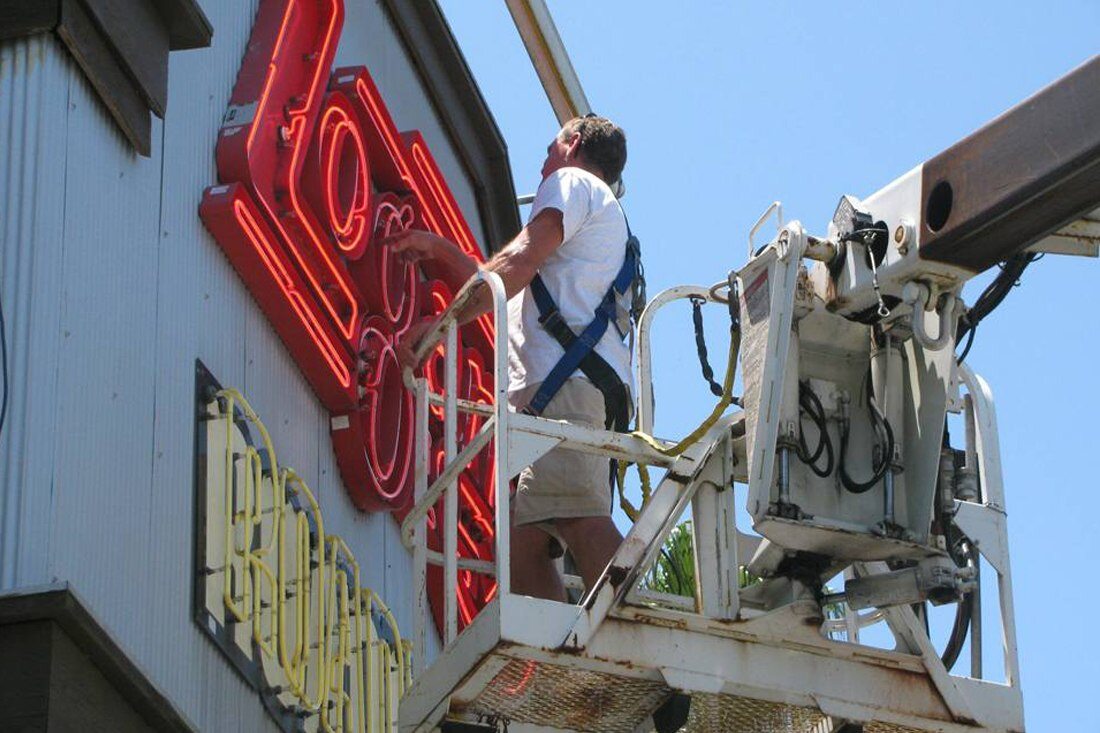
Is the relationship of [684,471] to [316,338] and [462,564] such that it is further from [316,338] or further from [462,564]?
[316,338]

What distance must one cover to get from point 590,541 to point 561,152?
2.43m

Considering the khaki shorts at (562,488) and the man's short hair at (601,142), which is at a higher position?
the man's short hair at (601,142)

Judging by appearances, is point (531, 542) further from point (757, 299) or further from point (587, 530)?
point (757, 299)

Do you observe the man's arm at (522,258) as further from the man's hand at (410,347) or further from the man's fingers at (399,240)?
the man's fingers at (399,240)

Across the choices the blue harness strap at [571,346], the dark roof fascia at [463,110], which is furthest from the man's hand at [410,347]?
the dark roof fascia at [463,110]

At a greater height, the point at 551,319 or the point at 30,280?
the point at 551,319

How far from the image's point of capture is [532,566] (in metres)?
10.8

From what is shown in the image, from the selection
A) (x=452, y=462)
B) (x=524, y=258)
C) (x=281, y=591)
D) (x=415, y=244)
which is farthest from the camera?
(x=415, y=244)

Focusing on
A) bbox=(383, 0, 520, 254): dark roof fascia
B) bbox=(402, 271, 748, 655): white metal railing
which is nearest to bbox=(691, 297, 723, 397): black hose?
bbox=(402, 271, 748, 655): white metal railing

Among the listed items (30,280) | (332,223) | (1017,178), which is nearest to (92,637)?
(30,280)

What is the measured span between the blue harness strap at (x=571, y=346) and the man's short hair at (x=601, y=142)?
934mm

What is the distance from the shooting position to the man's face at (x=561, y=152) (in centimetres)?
1173

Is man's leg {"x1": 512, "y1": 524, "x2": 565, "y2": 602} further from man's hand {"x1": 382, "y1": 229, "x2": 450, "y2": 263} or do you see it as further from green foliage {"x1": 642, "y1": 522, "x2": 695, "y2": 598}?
green foliage {"x1": 642, "y1": 522, "x2": 695, "y2": 598}

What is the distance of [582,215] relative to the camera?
11008 mm
